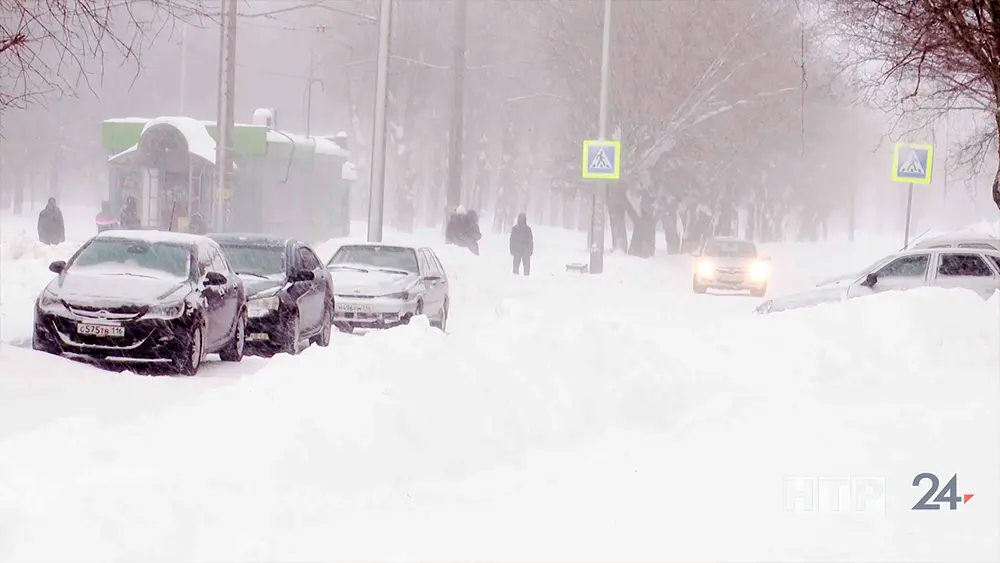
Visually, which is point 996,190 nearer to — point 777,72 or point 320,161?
point 777,72

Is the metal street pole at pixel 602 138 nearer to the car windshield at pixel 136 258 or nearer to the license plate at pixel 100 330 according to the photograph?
the car windshield at pixel 136 258

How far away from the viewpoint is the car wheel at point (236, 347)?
14.6 metres

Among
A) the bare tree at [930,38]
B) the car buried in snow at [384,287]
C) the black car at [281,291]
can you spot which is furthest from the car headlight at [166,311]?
the bare tree at [930,38]

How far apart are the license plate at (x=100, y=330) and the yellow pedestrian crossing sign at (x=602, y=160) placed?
18649 mm

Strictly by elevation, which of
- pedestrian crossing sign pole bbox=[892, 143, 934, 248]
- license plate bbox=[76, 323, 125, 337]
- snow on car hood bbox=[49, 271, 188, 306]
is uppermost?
pedestrian crossing sign pole bbox=[892, 143, 934, 248]

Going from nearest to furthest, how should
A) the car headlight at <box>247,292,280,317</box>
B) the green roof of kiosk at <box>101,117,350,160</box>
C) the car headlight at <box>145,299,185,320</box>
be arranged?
the car headlight at <box>145,299,185,320</box> < the car headlight at <box>247,292,280,317</box> < the green roof of kiosk at <box>101,117,350,160</box>

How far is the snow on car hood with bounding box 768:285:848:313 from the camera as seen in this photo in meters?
18.7

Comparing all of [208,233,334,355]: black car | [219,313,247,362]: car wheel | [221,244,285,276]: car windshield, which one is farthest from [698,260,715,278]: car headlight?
[219,313,247,362]: car wheel

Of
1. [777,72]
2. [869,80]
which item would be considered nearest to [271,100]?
[777,72]

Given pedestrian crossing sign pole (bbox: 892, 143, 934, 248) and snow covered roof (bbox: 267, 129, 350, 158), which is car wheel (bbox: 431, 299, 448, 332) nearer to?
pedestrian crossing sign pole (bbox: 892, 143, 934, 248)

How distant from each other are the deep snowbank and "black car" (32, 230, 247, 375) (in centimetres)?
334

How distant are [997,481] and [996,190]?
6.83 meters

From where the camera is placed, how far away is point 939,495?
780 cm

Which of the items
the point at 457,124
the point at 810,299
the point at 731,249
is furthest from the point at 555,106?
the point at 810,299
